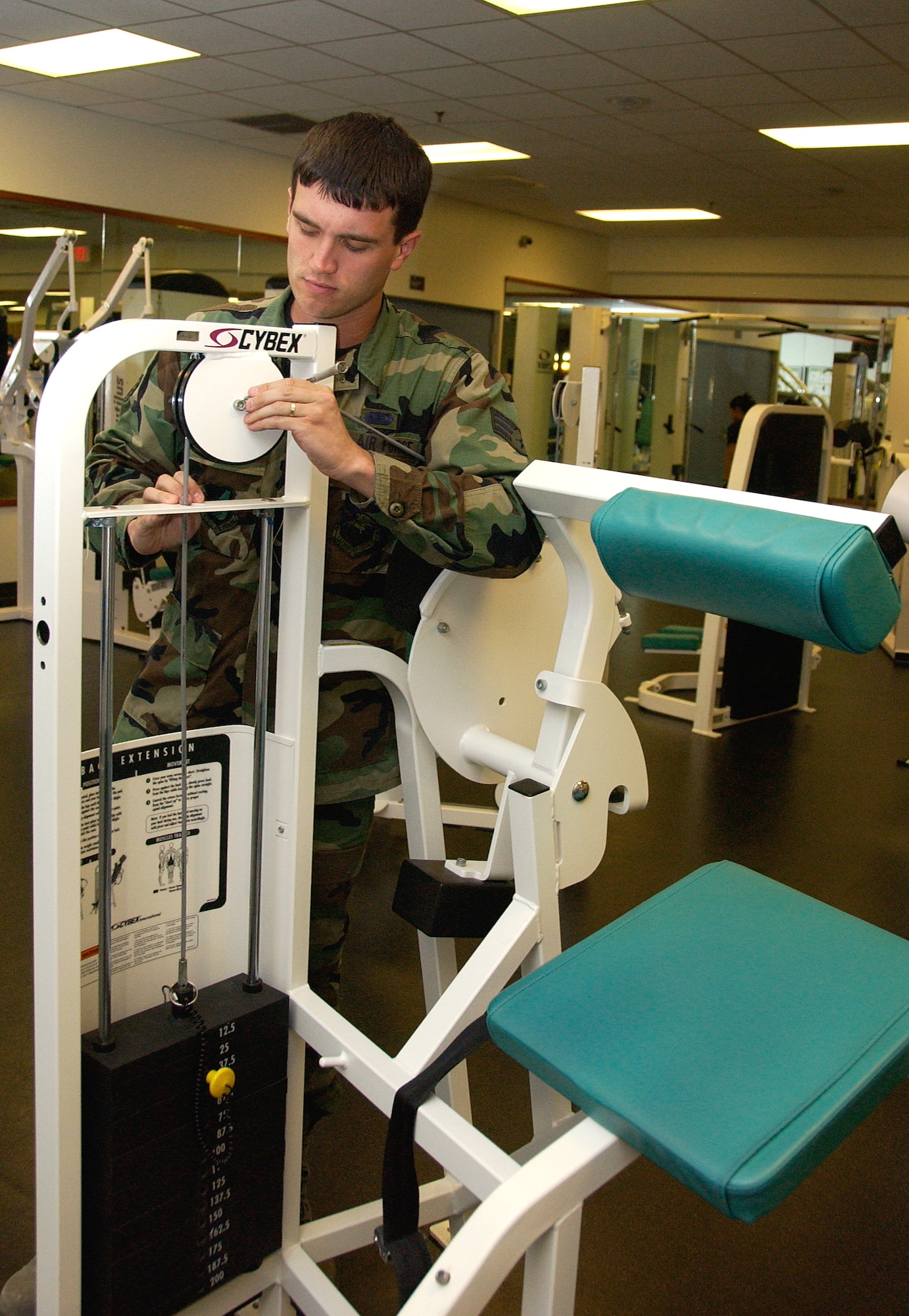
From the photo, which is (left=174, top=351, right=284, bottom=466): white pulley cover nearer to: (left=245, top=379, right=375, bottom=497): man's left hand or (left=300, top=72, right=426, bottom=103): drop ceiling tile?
(left=245, top=379, right=375, bottom=497): man's left hand

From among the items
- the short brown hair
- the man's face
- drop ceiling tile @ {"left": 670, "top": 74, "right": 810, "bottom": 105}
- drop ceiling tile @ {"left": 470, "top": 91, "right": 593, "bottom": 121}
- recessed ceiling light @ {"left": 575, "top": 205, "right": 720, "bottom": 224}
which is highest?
recessed ceiling light @ {"left": 575, "top": 205, "right": 720, "bottom": 224}

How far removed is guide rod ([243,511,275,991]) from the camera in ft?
3.87

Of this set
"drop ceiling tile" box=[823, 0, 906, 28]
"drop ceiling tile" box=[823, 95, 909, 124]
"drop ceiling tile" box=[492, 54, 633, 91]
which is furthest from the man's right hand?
"drop ceiling tile" box=[823, 95, 909, 124]

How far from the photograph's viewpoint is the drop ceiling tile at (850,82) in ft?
16.3

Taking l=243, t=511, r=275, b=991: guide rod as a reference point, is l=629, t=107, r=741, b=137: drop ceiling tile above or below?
above

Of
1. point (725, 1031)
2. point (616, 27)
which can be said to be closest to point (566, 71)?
Result: point (616, 27)

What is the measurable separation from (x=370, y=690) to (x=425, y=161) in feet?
2.15

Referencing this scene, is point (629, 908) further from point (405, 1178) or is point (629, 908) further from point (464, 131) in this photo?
point (464, 131)

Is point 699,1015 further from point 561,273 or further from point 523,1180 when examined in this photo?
point 561,273

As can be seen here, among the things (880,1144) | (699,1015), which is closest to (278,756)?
(699,1015)

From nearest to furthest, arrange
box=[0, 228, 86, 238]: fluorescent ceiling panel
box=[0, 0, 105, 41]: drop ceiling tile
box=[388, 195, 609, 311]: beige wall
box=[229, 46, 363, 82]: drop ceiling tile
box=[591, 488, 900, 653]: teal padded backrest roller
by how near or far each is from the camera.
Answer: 1. box=[591, 488, 900, 653]: teal padded backrest roller
2. box=[0, 0, 105, 41]: drop ceiling tile
3. box=[229, 46, 363, 82]: drop ceiling tile
4. box=[0, 228, 86, 238]: fluorescent ceiling panel
5. box=[388, 195, 609, 311]: beige wall

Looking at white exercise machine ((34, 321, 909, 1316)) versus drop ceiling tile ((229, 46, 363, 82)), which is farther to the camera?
drop ceiling tile ((229, 46, 363, 82))

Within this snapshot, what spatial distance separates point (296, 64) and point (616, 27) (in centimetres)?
167

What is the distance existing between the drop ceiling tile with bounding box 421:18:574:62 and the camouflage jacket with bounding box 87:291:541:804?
387 cm
